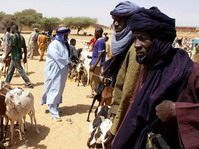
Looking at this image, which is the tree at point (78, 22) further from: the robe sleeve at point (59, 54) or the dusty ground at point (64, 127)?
the robe sleeve at point (59, 54)

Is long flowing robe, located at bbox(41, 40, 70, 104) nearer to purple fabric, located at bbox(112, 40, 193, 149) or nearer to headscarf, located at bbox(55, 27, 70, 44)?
headscarf, located at bbox(55, 27, 70, 44)

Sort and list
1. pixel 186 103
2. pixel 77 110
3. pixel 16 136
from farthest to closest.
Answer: pixel 77 110, pixel 16 136, pixel 186 103

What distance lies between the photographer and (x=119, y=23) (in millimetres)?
2215

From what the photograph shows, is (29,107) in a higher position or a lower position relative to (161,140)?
lower

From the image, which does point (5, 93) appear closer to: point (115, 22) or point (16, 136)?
point (16, 136)

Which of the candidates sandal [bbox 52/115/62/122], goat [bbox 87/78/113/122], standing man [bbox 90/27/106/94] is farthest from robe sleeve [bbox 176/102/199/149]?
standing man [bbox 90/27/106/94]

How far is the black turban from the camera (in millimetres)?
1534

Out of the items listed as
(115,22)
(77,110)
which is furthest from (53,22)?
(115,22)

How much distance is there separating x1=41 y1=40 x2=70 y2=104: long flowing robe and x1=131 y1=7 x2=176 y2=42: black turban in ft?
13.4

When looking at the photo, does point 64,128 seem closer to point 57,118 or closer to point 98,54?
point 57,118

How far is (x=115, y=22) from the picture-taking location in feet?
7.36

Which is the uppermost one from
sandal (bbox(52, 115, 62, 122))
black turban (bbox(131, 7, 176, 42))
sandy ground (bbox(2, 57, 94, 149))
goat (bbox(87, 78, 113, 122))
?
black turban (bbox(131, 7, 176, 42))

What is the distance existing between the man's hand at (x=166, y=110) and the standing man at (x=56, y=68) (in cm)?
434

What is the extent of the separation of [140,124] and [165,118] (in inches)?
10.2
